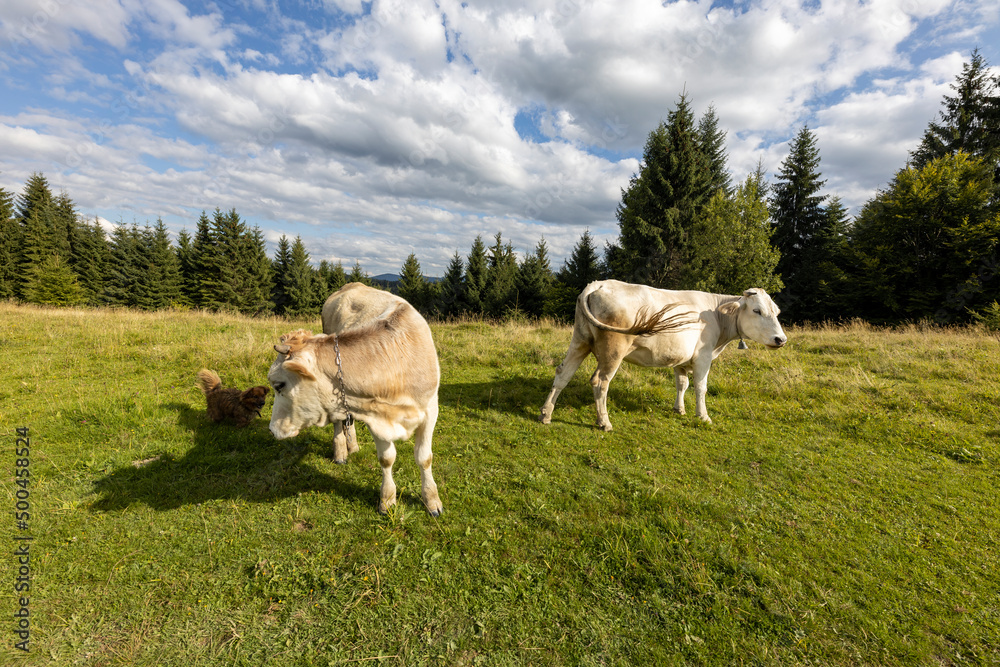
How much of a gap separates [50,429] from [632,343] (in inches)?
324

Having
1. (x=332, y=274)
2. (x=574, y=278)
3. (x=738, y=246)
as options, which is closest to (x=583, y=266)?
(x=574, y=278)

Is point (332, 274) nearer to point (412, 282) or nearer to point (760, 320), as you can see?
point (412, 282)

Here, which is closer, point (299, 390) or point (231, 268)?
point (299, 390)

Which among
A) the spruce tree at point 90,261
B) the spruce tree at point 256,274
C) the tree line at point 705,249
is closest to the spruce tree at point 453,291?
the tree line at point 705,249

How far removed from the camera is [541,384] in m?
7.86

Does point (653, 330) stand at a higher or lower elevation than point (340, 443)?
higher

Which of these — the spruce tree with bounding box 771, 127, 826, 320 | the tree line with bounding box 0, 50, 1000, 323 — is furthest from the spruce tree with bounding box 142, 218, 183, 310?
the spruce tree with bounding box 771, 127, 826, 320

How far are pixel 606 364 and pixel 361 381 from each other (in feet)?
12.5

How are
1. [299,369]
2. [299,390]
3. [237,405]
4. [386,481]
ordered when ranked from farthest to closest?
1. [237,405]
2. [386,481]
3. [299,390]
4. [299,369]

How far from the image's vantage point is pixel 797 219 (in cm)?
2766

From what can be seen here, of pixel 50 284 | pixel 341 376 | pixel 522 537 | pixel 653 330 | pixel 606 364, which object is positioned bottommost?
pixel 522 537

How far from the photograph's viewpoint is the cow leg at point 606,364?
18.4 feet

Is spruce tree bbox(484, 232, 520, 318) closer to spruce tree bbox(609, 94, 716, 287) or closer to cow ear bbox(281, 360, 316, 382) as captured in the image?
spruce tree bbox(609, 94, 716, 287)

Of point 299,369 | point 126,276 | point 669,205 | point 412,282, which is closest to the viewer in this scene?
point 299,369
